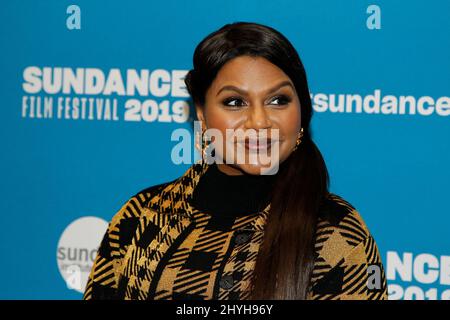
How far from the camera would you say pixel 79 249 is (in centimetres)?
253

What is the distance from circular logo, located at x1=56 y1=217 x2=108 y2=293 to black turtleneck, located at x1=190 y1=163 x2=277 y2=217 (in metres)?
0.72

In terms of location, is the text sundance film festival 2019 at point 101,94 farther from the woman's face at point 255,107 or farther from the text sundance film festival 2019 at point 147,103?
the woman's face at point 255,107

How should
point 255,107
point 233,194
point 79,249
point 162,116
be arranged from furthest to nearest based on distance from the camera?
1. point 79,249
2. point 162,116
3. point 233,194
4. point 255,107

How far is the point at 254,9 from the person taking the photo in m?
2.29

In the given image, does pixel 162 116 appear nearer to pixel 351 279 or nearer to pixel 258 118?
pixel 258 118

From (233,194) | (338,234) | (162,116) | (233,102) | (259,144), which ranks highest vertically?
(162,116)

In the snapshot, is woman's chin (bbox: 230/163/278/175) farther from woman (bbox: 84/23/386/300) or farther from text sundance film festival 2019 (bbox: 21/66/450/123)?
text sundance film festival 2019 (bbox: 21/66/450/123)

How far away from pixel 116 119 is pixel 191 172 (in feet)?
1.90

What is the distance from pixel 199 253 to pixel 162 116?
0.75m

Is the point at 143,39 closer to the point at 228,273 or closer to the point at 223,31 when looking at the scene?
the point at 223,31

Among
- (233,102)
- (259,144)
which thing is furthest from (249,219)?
(233,102)

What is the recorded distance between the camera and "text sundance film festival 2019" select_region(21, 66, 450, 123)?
7.86ft

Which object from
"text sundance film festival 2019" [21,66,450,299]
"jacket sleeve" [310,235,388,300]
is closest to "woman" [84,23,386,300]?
"jacket sleeve" [310,235,388,300]

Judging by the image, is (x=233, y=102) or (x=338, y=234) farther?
(x=233, y=102)
